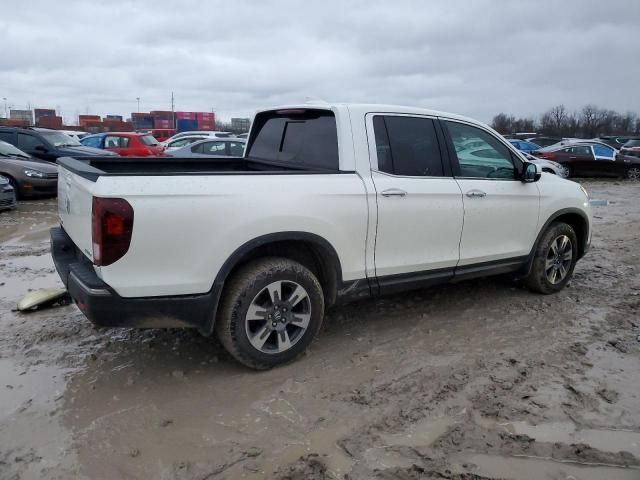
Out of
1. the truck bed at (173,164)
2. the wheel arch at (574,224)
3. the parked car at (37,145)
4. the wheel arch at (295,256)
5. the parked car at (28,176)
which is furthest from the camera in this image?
the parked car at (37,145)

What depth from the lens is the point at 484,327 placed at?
4531 mm

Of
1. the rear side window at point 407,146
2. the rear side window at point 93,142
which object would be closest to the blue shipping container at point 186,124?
the rear side window at point 93,142

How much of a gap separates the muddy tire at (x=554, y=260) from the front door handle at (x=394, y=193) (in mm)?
1973

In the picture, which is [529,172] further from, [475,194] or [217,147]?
[217,147]

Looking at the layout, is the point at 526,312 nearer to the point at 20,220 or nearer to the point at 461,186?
the point at 461,186

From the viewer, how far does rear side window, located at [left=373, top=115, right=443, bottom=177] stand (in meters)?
4.05

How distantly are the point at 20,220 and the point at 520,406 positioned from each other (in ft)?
30.0

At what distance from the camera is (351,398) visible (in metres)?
3.33

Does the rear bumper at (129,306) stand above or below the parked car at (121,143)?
below

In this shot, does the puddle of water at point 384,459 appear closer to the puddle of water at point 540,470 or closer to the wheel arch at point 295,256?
the puddle of water at point 540,470

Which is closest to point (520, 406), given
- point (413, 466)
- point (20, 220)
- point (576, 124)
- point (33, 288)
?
point (413, 466)

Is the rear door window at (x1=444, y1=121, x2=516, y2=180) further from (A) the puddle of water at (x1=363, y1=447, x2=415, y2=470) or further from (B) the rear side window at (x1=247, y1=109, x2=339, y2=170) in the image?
(A) the puddle of water at (x1=363, y1=447, x2=415, y2=470)

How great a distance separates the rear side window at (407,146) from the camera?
4.05 meters

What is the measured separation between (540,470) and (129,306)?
8.04 feet
